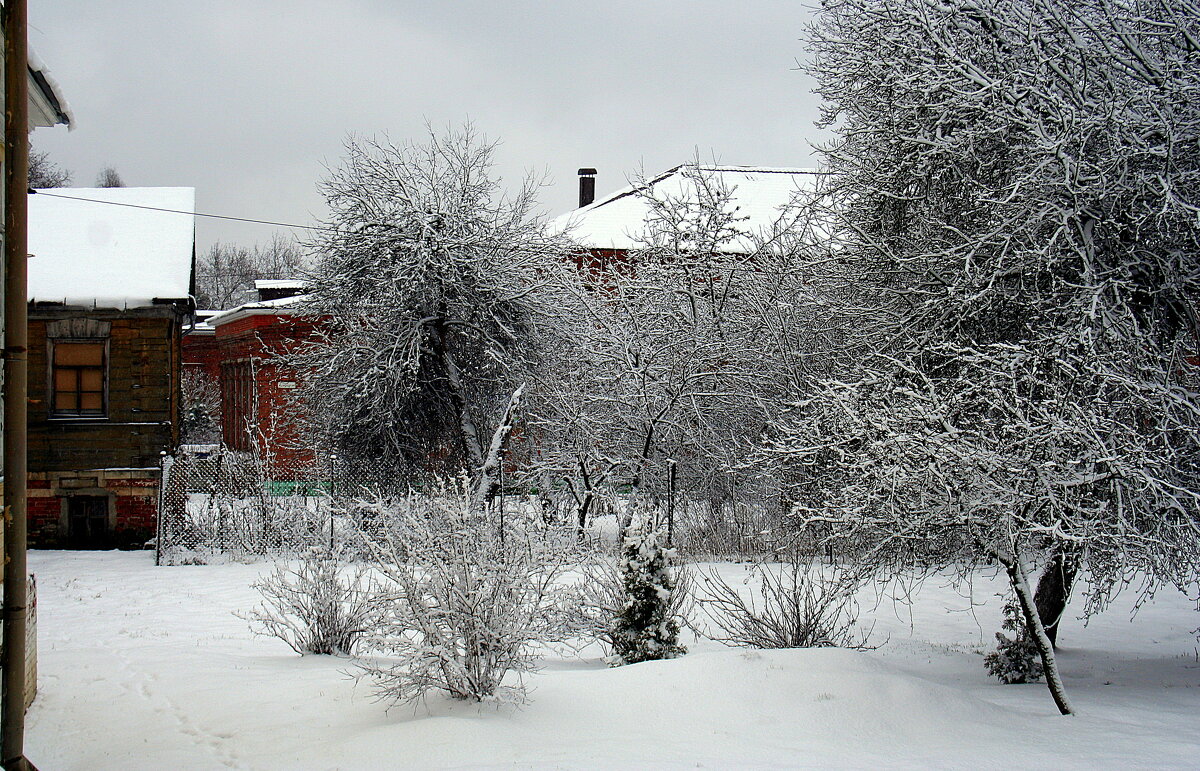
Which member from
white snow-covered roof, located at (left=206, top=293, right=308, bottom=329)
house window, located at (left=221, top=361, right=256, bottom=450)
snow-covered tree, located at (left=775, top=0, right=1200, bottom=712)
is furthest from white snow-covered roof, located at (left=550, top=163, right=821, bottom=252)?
snow-covered tree, located at (left=775, top=0, right=1200, bottom=712)

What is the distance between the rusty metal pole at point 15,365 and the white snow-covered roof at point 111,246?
37.8 feet

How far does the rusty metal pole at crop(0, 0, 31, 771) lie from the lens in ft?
16.0

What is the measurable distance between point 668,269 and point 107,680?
1301 centimetres

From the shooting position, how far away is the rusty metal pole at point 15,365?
489 centimetres

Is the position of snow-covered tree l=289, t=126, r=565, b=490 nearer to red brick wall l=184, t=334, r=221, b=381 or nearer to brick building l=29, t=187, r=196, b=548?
brick building l=29, t=187, r=196, b=548

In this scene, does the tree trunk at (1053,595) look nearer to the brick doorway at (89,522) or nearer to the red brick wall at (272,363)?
the red brick wall at (272,363)

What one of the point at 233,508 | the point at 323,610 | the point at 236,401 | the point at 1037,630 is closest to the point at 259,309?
the point at 236,401

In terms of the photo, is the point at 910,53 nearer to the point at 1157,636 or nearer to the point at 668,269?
the point at 1157,636

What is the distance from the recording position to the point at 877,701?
620 centimetres

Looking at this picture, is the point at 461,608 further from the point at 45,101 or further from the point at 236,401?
the point at 236,401

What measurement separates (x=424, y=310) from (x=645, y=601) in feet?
31.9

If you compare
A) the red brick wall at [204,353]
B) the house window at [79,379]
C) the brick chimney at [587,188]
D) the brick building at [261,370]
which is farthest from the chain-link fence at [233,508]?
the brick chimney at [587,188]

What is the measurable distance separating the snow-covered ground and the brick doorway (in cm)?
779

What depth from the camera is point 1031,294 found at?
8289 millimetres
